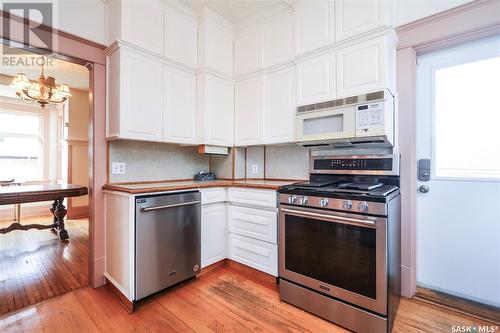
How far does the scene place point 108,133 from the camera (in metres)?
2.21

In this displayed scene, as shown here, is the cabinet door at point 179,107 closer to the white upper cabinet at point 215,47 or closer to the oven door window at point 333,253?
the white upper cabinet at point 215,47

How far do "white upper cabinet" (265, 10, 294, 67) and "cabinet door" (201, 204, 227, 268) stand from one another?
1.72m

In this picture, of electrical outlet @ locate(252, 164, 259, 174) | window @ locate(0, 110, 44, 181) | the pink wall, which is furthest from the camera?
window @ locate(0, 110, 44, 181)

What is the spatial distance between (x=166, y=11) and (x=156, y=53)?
0.48 m

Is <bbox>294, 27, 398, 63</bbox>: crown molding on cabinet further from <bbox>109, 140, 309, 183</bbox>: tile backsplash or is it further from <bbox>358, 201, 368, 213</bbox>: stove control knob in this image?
<bbox>358, 201, 368, 213</bbox>: stove control knob

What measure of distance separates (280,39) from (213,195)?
1839 mm

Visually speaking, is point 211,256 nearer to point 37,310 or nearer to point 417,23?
point 37,310

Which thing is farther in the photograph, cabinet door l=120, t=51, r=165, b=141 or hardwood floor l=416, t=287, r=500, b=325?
cabinet door l=120, t=51, r=165, b=141

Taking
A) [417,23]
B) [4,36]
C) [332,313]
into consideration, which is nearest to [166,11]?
[4,36]

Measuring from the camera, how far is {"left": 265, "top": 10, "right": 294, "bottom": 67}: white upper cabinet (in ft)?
8.03

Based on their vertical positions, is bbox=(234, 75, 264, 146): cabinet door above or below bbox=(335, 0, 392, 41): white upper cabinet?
below

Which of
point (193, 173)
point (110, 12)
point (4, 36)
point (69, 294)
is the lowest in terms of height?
point (69, 294)

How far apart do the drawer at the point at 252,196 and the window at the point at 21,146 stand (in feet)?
17.3

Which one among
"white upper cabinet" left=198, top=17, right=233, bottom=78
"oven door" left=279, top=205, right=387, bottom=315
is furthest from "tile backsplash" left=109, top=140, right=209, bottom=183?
"oven door" left=279, top=205, right=387, bottom=315
